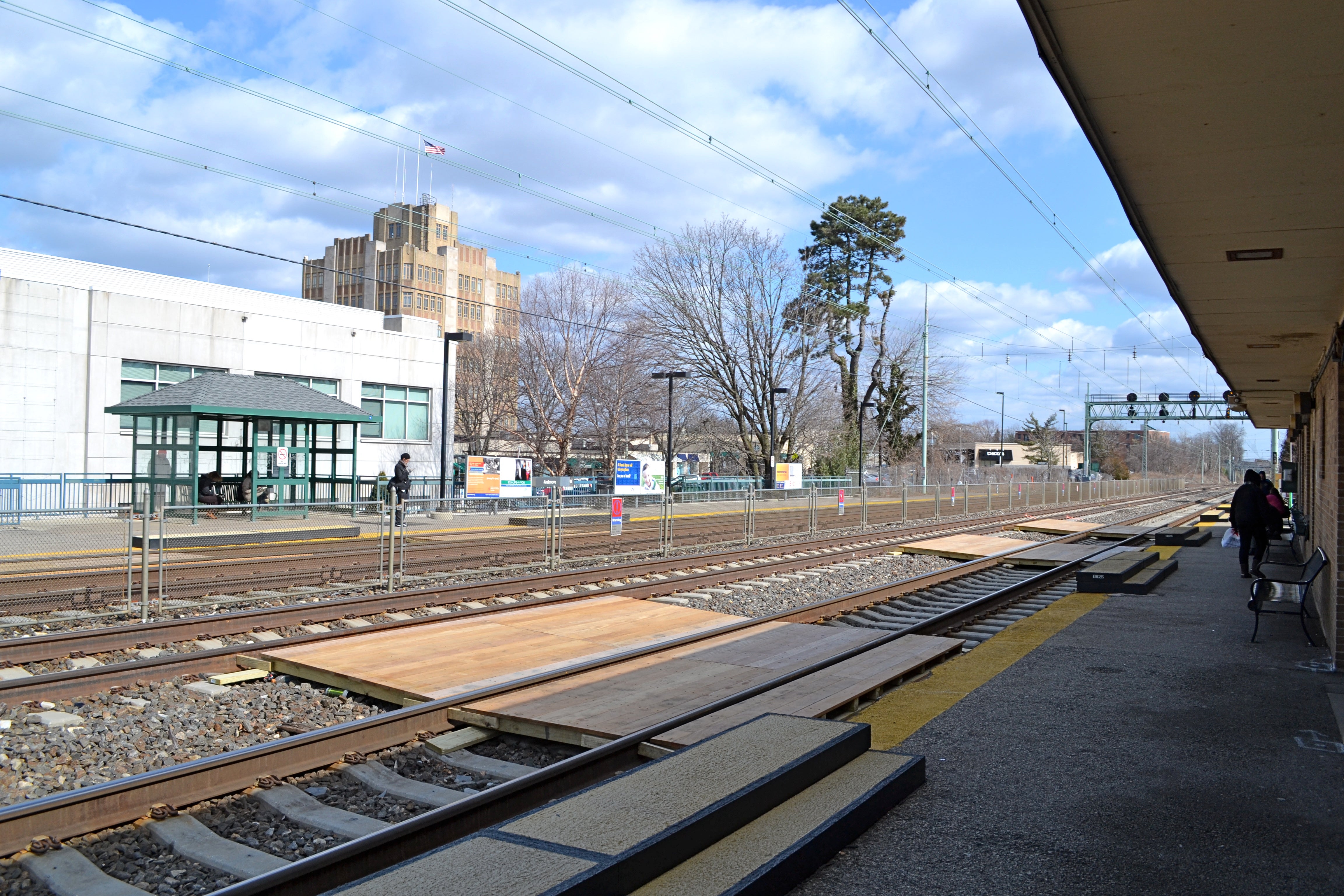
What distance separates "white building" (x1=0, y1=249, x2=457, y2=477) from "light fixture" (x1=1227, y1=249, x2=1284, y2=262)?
99.9 feet

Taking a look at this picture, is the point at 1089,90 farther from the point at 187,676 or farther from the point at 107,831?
the point at 187,676

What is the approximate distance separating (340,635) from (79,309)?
83.1ft

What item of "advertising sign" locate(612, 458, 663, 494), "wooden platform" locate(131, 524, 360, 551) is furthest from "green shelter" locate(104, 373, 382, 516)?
"advertising sign" locate(612, 458, 663, 494)

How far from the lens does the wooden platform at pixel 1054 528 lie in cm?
3005

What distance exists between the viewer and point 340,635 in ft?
33.3

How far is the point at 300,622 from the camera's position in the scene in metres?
11.5

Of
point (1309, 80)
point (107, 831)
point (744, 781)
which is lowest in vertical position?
point (107, 831)

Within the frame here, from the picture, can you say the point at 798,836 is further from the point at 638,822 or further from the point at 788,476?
the point at 788,476

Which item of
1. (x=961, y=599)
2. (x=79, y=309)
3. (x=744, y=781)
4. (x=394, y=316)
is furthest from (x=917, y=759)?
(x=394, y=316)

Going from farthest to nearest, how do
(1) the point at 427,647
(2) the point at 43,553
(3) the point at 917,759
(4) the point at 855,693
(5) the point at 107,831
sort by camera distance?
(2) the point at 43,553 → (1) the point at 427,647 → (4) the point at 855,693 → (3) the point at 917,759 → (5) the point at 107,831

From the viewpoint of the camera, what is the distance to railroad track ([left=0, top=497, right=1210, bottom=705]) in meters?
8.56

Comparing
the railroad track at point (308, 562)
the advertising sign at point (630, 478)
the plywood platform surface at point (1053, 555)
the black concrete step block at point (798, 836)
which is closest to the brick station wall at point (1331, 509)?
the plywood platform surface at point (1053, 555)

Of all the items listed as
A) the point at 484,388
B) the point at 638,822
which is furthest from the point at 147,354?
the point at 484,388

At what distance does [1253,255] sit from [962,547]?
620 inches
